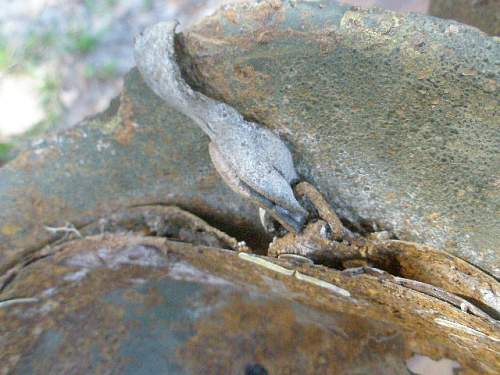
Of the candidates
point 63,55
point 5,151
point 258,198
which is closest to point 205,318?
point 258,198

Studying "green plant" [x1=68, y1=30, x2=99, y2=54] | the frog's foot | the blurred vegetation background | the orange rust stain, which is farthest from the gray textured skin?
"green plant" [x1=68, y1=30, x2=99, y2=54]

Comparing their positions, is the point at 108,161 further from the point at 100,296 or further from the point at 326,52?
the point at 326,52

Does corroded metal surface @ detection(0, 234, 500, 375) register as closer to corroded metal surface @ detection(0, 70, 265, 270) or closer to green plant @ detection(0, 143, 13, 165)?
corroded metal surface @ detection(0, 70, 265, 270)

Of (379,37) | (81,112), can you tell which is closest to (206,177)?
(379,37)

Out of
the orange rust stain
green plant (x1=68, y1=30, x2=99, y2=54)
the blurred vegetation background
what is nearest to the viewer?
the orange rust stain

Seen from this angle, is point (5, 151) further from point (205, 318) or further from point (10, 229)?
point (205, 318)
